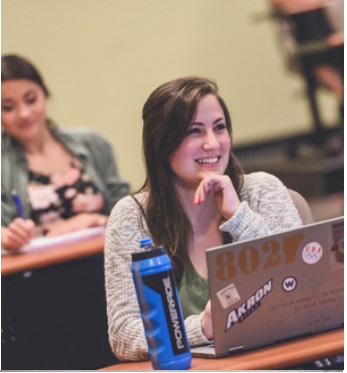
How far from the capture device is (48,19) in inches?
215

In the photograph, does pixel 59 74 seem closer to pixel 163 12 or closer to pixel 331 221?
pixel 163 12

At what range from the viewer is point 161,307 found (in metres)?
1.99

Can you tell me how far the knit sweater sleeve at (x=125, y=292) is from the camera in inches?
86.9

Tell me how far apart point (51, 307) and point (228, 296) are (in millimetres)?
1472

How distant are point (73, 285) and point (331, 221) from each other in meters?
1.52

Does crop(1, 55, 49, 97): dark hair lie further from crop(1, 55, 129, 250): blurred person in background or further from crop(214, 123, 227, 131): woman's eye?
crop(214, 123, 227, 131): woman's eye

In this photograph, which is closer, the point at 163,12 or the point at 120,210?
the point at 120,210

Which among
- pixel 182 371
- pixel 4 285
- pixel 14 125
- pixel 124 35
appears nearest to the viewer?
pixel 182 371

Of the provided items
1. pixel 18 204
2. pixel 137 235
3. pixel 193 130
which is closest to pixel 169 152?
pixel 193 130

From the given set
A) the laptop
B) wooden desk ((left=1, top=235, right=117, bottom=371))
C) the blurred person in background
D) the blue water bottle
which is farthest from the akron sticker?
the blurred person in background

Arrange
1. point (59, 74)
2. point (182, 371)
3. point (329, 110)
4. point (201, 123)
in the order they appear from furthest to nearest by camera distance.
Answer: point (329, 110) < point (59, 74) < point (201, 123) < point (182, 371)

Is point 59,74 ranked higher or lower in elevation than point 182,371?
higher

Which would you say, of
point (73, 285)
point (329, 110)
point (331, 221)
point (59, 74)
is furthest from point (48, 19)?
point (331, 221)

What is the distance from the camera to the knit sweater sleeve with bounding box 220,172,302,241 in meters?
2.32
